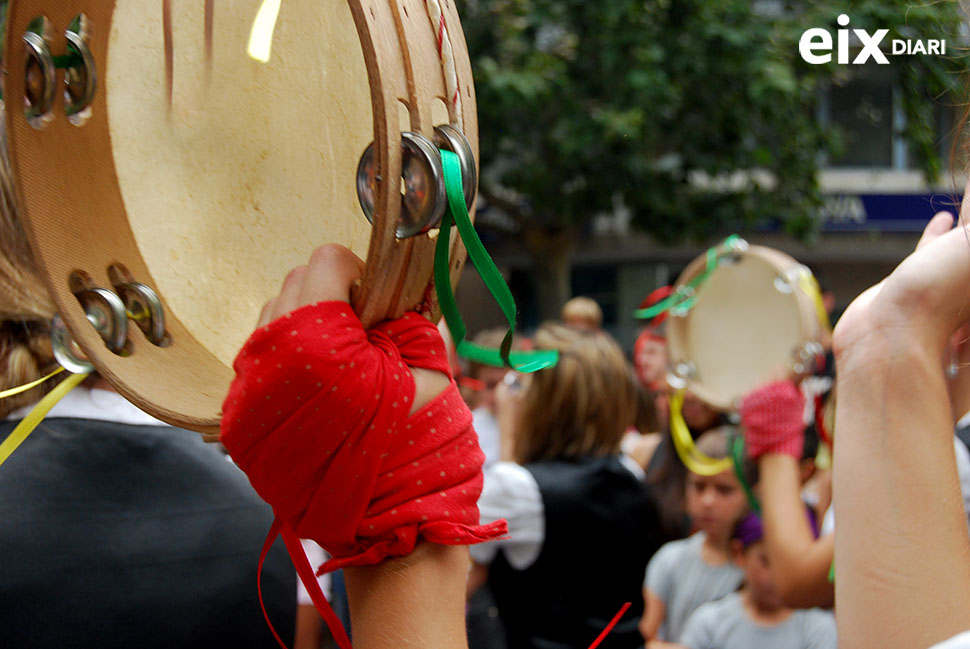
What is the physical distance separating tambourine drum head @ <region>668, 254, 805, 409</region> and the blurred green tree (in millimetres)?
2932

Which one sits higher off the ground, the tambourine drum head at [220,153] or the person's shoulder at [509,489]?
Result: the tambourine drum head at [220,153]

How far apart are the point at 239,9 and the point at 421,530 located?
0.55m

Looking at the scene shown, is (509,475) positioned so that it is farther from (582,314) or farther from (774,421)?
(582,314)

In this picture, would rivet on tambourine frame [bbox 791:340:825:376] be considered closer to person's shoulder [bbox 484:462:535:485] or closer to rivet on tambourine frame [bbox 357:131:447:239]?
person's shoulder [bbox 484:462:535:485]

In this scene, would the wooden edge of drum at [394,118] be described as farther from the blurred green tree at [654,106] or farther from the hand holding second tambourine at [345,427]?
the blurred green tree at [654,106]

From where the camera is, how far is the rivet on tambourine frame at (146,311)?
0.99m

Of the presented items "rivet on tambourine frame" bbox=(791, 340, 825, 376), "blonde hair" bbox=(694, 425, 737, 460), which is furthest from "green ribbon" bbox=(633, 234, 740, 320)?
"rivet on tambourine frame" bbox=(791, 340, 825, 376)

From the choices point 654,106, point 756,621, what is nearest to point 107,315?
point 756,621

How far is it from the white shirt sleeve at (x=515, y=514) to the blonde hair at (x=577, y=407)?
6.6 inches

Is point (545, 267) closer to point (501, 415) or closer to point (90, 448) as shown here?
point (501, 415)

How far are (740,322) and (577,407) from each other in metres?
0.94

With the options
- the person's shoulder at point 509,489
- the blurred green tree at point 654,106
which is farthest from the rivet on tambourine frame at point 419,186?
the blurred green tree at point 654,106

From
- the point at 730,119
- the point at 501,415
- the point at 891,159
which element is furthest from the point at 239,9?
the point at 891,159

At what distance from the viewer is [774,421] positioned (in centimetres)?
229
